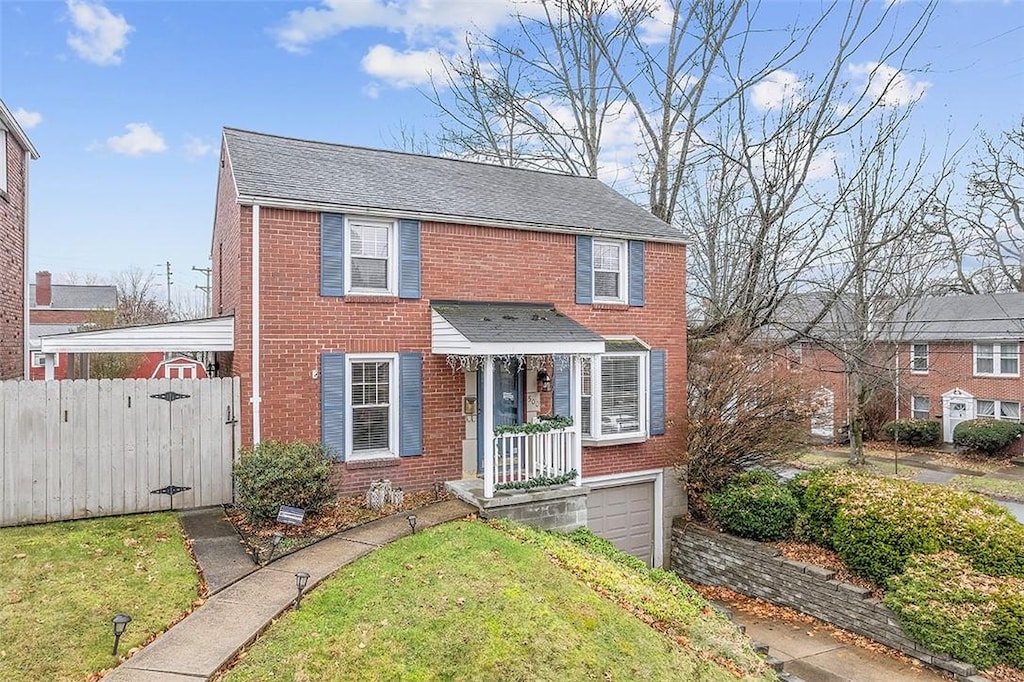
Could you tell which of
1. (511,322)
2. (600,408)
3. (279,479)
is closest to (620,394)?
(600,408)

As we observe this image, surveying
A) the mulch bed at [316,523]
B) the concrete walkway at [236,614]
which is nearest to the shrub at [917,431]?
the mulch bed at [316,523]

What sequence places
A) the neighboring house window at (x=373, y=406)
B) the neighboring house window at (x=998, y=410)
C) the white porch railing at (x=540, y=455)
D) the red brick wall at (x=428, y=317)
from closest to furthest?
the red brick wall at (x=428, y=317) < the white porch railing at (x=540, y=455) < the neighboring house window at (x=373, y=406) < the neighboring house window at (x=998, y=410)

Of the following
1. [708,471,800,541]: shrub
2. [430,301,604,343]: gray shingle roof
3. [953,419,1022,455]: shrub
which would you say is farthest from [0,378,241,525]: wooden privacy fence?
[953,419,1022,455]: shrub

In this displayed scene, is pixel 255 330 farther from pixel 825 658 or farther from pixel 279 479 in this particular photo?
pixel 825 658

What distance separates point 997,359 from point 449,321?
26233mm

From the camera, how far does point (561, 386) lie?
12.1 metres

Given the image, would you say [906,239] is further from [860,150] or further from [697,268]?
[697,268]

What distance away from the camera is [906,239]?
1850 centimetres

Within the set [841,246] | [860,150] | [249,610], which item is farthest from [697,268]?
[249,610]

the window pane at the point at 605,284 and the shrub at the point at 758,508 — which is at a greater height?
the window pane at the point at 605,284

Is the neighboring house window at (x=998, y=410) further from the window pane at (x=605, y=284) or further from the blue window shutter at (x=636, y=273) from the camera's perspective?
the window pane at (x=605, y=284)

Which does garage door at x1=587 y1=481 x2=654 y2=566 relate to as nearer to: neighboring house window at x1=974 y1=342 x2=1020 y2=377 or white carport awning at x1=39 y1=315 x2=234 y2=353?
white carport awning at x1=39 y1=315 x2=234 y2=353

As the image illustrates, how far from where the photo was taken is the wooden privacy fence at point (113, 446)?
28.2 feet

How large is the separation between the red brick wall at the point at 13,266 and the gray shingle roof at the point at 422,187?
16.7ft
